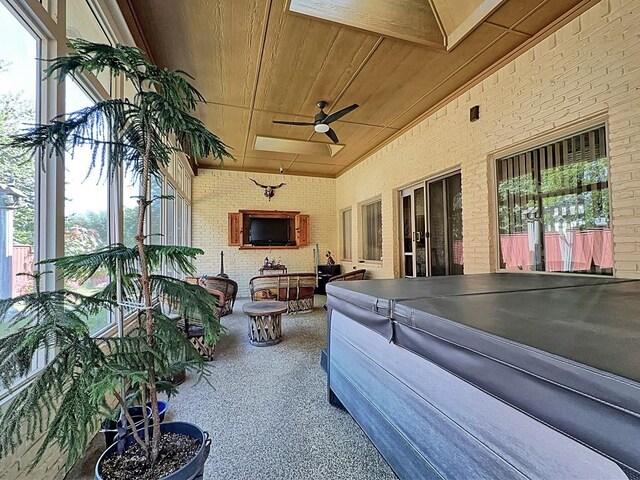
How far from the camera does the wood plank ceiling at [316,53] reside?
284cm

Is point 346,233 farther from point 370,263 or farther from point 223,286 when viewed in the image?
point 223,286

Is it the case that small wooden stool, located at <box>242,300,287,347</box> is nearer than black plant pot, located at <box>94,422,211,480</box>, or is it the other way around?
black plant pot, located at <box>94,422,211,480</box>

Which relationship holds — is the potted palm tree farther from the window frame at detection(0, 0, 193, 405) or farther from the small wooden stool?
the small wooden stool

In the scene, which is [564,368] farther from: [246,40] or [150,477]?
[246,40]

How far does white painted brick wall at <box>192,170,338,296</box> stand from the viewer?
303 inches

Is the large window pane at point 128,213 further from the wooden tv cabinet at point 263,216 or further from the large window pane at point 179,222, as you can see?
the wooden tv cabinet at point 263,216

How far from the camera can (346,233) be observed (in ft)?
27.9

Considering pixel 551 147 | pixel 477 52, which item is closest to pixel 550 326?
pixel 551 147

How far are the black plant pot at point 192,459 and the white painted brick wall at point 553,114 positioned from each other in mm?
3336

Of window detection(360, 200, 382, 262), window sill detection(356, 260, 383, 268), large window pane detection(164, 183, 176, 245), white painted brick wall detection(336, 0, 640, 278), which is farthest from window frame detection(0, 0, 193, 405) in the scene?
window detection(360, 200, 382, 262)

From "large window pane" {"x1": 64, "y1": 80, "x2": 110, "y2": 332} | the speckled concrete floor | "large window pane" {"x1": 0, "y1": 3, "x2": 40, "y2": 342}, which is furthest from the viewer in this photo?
"large window pane" {"x1": 64, "y1": 80, "x2": 110, "y2": 332}

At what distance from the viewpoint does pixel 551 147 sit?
10.4ft

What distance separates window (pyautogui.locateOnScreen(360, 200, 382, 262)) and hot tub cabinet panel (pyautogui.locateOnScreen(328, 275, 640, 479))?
4.75 m

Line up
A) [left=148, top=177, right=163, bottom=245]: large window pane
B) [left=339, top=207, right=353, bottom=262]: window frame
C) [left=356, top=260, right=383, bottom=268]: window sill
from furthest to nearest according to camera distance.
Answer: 1. [left=339, top=207, right=353, bottom=262]: window frame
2. [left=356, top=260, right=383, bottom=268]: window sill
3. [left=148, top=177, right=163, bottom=245]: large window pane
